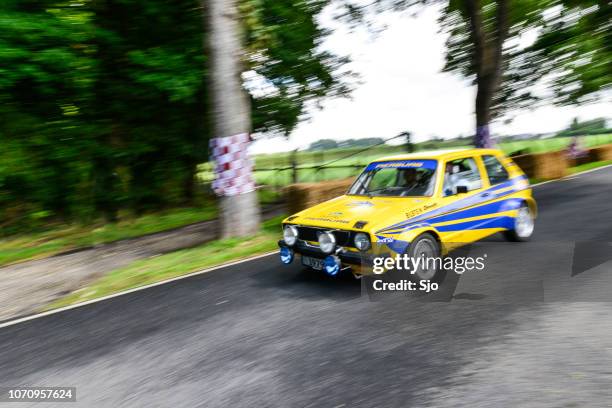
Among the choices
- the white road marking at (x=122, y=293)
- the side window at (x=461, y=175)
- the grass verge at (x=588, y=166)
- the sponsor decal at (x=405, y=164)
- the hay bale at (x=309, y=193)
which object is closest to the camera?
the white road marking at (x=122, y=293)

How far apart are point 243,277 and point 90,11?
9699 millimetres

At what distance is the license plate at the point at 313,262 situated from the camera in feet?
21.3

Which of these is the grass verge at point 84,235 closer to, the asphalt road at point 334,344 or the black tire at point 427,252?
the asphalt road at point 334,344

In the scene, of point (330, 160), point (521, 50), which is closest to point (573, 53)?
point (521, 50)

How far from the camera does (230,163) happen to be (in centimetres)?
1017

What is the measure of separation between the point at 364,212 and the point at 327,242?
64 cm

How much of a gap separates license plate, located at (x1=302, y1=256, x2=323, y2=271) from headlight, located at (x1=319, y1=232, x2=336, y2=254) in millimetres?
208

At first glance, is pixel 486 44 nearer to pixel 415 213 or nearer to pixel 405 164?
pixel 405 164

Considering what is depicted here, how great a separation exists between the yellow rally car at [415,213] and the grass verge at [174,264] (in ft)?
7.38

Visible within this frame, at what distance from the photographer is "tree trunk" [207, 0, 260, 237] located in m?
9.85

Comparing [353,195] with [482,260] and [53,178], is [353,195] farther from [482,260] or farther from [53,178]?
[53,178]

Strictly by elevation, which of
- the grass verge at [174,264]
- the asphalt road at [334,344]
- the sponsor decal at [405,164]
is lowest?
the asphalt road at [334,344]

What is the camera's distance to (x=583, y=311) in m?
5.18

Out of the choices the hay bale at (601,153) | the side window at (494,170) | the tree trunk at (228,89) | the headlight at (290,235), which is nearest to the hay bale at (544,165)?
the hay bale at (601,153)
